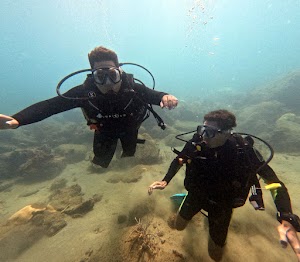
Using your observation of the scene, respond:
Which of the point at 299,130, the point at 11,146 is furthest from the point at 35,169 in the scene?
the point at 299,130

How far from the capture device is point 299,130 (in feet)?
40.3

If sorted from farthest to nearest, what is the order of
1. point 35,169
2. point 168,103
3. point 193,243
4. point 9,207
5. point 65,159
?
1. point 65,159
2. point 35,169
3. point 9,207
4. point 193,243
5. point 168,103

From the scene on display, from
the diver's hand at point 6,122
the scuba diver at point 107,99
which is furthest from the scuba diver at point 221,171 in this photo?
the diver's hand at point 6,122

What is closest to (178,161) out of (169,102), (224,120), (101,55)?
(224,120)

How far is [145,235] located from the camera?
161 inches

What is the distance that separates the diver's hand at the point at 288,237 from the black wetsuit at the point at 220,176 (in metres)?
0.82

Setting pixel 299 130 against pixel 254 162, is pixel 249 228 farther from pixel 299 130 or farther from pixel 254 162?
pixel 299 130

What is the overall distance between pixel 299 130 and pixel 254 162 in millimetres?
11011

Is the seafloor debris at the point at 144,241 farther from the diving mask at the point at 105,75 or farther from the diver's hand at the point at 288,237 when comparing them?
the diving mask at the point at 105,75

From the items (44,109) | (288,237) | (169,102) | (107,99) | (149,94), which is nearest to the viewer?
(288,237)

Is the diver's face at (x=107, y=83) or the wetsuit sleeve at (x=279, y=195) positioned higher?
the diver's face at (x=107, y=83)

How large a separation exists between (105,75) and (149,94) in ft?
3.01

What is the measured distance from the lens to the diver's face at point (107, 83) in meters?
3.98

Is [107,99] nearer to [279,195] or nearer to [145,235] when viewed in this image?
[145,235]
